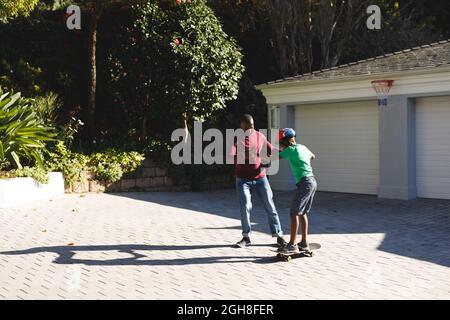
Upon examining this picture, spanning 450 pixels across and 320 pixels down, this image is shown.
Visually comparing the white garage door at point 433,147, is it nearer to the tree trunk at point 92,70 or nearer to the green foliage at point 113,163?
the green foliage at point 113,163

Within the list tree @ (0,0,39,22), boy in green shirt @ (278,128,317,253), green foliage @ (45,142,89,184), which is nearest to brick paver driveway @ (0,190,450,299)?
boy in green shirt @ (278,128,317,253)

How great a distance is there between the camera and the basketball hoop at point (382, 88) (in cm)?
1334

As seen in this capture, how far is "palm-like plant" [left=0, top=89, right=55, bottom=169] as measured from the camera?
12.4 meters

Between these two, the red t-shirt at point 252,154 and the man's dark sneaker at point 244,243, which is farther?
the man's dark sneaker at point 244,243

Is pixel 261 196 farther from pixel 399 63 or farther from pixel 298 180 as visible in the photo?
pixel 399 63

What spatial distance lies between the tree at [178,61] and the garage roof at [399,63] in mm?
1993

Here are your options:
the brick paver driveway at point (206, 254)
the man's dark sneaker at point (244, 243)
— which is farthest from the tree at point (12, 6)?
the man's dark sneaker at point (244, 243)

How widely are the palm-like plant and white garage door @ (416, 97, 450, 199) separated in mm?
8528

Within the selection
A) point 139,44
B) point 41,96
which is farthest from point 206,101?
point 41,96

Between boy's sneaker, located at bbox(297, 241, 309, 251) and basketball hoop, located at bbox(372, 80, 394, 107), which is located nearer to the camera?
boy's sneaker, located at bbox(297, 241, 309, 251)

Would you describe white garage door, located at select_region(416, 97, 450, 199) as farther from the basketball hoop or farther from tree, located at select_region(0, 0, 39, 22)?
tree, located at select_region(0, 0, 39, 22)
